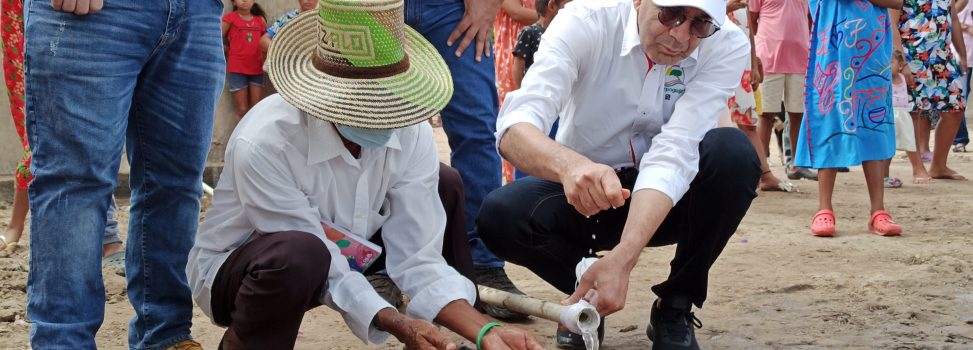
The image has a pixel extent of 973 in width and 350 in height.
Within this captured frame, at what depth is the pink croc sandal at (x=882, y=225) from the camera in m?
5.28

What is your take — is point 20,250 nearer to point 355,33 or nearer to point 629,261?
point 355,33

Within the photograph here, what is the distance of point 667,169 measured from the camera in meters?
2.94

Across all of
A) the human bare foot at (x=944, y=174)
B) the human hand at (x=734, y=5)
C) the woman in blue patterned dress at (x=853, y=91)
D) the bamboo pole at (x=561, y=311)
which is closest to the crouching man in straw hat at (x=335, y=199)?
the bamboo pole at (x=561, y=311)

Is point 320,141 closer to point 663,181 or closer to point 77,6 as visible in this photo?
point 77,6

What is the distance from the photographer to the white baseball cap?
2.86 meters

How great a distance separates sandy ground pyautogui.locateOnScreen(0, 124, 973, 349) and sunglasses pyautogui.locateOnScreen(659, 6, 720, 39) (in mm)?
1010

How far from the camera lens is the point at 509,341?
2549 millimetres

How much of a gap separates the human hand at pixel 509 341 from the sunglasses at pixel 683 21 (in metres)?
0.96

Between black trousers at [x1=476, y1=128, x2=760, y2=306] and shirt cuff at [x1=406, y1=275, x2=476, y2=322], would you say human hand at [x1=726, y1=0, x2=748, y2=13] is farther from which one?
shirt cuff at [x1=406, y1=275, x2=476, y2=322]

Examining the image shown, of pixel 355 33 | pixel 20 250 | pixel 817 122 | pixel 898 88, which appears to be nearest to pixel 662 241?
pixel 355 33

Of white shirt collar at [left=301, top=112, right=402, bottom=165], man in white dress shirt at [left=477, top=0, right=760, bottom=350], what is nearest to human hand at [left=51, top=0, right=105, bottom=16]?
white shirt collar at [left=301, top=112, right=402, bottom=165]

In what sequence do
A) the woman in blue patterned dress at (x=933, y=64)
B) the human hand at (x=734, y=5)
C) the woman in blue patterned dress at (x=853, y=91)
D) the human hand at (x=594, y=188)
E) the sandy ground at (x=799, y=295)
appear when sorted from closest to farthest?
the human hand at (x=594, y=188), the sandy ground at (x=799, y=295), the woman in blue patterned dress at (x=853, y=91), the human hand at (x=734, y=5), the woman in blue patterned dress at (x=933, y=64)

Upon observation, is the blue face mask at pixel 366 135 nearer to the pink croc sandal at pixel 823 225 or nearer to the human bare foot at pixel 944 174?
the pink croc sandal at pixel 823 225

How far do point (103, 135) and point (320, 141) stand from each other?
51cm
